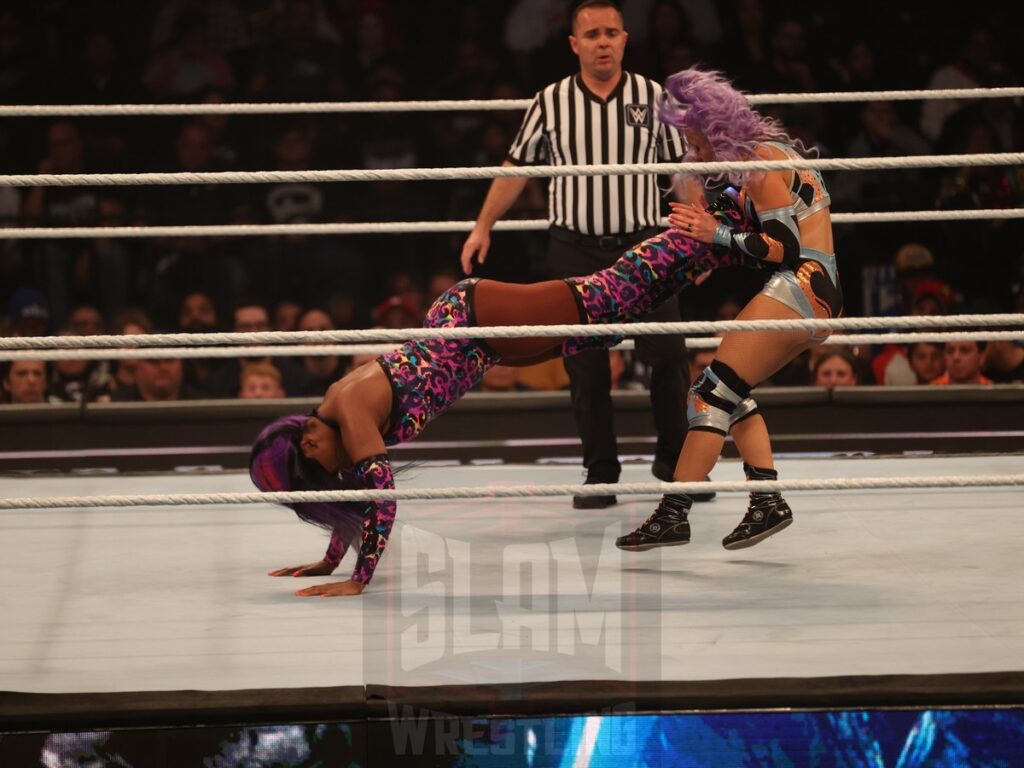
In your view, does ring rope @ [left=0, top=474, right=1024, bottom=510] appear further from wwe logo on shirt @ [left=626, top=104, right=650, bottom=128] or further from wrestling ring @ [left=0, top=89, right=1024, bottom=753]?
wwe logo on shirt @ [left=626, top=104, right=650, bottom=128]

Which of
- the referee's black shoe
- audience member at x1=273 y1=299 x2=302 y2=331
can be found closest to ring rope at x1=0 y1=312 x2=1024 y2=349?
the referee's black shoe

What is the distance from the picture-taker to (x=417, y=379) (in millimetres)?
2432

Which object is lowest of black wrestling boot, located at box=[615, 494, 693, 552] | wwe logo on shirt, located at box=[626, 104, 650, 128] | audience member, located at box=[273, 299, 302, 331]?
black wrestling boot, located at box=[615, 494, 693, 552]

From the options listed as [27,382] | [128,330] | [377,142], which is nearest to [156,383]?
[128,330]

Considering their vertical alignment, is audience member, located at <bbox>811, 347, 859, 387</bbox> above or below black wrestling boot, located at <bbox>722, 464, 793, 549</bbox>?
above

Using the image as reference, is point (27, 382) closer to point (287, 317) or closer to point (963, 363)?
point (287, 317)

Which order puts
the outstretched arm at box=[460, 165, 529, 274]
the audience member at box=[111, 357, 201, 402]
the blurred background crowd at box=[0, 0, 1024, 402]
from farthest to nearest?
1. the blurred background crowd at box=[0, 0, 1024, 402]
2. the audience member at box=[111, 357, 201, 402]
3. the outstretched arm at box=[460, 165, 529, 274]

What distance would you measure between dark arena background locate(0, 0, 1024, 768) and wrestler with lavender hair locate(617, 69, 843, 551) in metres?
0.26

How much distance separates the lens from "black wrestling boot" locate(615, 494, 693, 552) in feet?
8.31

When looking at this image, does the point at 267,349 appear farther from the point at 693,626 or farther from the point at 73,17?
the point at 73,17

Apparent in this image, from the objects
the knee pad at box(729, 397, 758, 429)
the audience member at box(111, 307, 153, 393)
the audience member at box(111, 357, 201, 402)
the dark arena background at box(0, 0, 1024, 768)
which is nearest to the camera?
the dark arena background at box(0, 0, 1024, 768)

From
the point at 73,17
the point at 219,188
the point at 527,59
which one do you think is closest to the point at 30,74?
the point at 73,17

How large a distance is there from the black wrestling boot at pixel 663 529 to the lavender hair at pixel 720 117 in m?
0.62

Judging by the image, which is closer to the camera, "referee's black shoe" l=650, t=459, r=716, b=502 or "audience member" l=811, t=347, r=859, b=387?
"referee's black shoe" l=650, t=459, r=716, b=502
